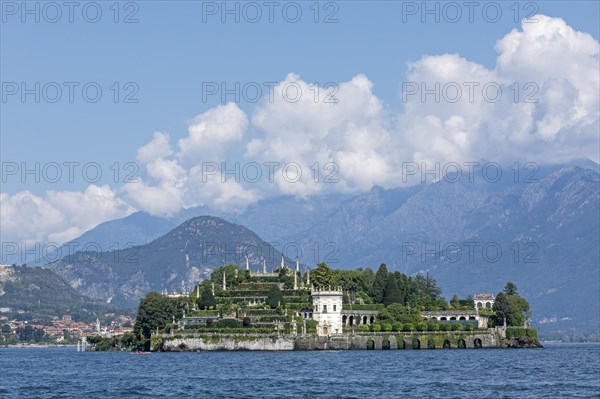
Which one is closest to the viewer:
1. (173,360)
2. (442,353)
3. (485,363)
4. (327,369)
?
(327,369)

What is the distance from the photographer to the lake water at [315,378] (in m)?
108

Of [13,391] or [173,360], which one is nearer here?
[13,391]

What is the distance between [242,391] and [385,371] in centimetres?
3007

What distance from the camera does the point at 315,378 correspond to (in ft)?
408

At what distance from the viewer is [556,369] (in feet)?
472

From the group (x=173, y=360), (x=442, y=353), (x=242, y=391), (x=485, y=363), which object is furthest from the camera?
(x=442, y=353)

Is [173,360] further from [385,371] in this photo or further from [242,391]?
[242,391]

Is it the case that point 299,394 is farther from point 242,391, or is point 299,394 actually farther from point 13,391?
point 13,391

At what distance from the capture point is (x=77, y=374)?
146375 mm

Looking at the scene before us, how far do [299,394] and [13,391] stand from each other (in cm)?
2848

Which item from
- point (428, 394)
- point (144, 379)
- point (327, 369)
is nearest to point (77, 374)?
point (144, 379)

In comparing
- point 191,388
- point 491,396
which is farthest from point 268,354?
point 491,396

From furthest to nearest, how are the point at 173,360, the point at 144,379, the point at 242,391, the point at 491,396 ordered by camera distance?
the point at 173,360
the point at 144,379
the point at 242,391
the point at 491,396

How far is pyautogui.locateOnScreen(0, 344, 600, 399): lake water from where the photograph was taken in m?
108
